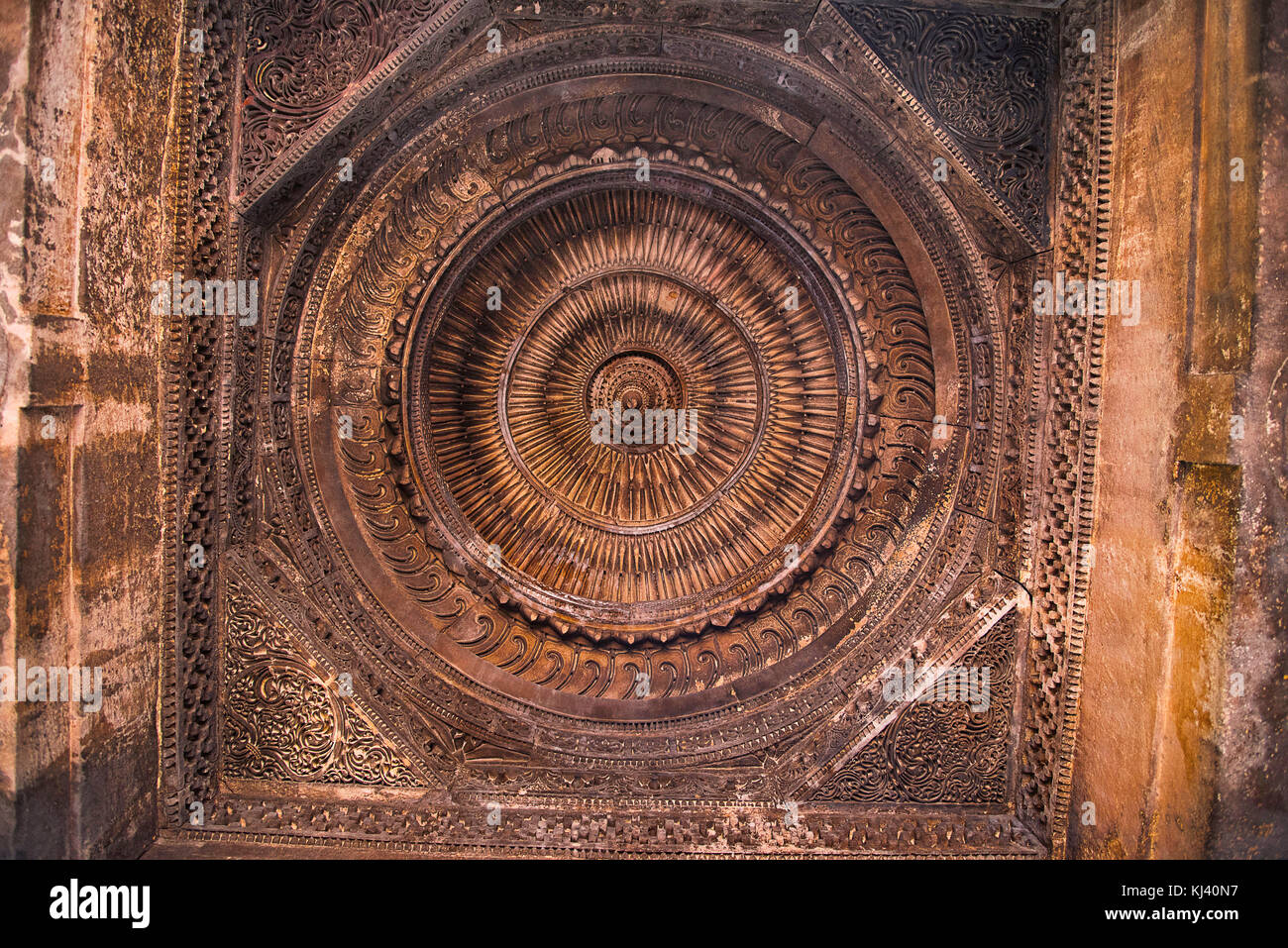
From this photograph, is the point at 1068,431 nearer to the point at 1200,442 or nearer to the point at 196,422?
the point at 1200,442

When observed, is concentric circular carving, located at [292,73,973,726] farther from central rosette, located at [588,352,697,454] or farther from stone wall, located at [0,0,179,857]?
stone wall, located at [0,0,179,857]

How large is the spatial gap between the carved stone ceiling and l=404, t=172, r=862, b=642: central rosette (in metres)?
0.03

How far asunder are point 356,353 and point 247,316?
0.66 m

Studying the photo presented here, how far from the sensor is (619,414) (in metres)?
5.14

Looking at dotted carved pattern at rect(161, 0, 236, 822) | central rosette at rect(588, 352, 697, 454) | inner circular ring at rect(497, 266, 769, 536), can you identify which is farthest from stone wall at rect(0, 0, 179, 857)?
central rosette at rect(588, 352, 697, 454)

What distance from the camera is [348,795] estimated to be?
425cm

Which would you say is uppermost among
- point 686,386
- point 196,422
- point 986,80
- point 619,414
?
point 986,80

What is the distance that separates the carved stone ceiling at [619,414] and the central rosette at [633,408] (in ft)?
0.09

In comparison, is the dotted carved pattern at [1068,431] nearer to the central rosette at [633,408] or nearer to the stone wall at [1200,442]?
the stone wall at [1200,442]

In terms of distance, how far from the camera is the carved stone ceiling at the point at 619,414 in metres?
4.05

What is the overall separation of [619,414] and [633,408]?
120mm

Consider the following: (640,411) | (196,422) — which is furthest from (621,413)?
(196,422)

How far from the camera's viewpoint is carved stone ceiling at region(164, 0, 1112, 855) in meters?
4.05
